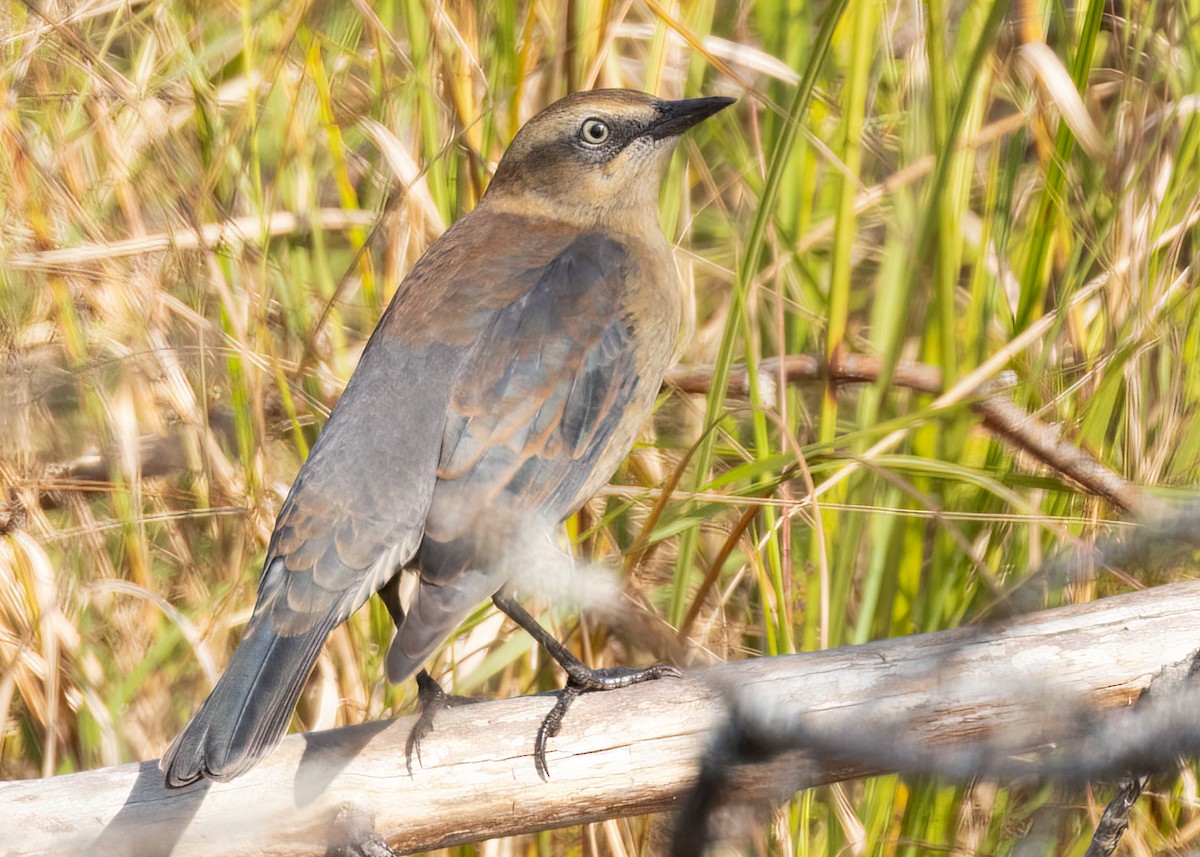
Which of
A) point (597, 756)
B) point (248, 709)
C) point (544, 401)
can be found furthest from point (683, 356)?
point (248, 709)

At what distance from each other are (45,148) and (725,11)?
89.0 inches

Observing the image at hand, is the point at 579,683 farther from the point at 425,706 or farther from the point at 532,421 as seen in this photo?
the point at 532,421

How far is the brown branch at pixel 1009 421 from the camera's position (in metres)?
2.76

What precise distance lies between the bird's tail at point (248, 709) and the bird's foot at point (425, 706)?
0.22 meters

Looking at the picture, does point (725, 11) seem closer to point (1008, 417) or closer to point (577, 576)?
point (1008, 417)

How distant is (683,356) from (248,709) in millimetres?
1819

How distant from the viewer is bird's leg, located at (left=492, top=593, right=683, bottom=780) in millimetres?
2328

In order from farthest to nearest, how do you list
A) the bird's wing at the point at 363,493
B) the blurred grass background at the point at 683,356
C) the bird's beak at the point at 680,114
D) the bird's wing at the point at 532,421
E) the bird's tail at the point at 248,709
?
the bird's beak at the point at 680,114, the blurred grass background at the point at 683,356, the bird's wing at the point at 532,421, the bird's wing at the point at 363,493, the bird's tail at the point at 248,709

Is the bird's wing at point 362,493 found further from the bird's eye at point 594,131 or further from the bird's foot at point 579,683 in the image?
the bird's eye at point 594,131

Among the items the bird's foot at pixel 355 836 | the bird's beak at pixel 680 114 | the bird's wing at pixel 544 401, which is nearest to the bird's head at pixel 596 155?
the bird's beak at pixel 680 114

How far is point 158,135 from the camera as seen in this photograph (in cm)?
326

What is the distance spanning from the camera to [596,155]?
318cm

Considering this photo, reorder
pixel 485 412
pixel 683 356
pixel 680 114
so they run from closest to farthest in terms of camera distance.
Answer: pixel 485 412
pixel 680 114
pixel 683 356

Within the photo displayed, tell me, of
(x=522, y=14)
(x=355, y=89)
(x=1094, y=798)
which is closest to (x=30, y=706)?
(x=355, y=89)
